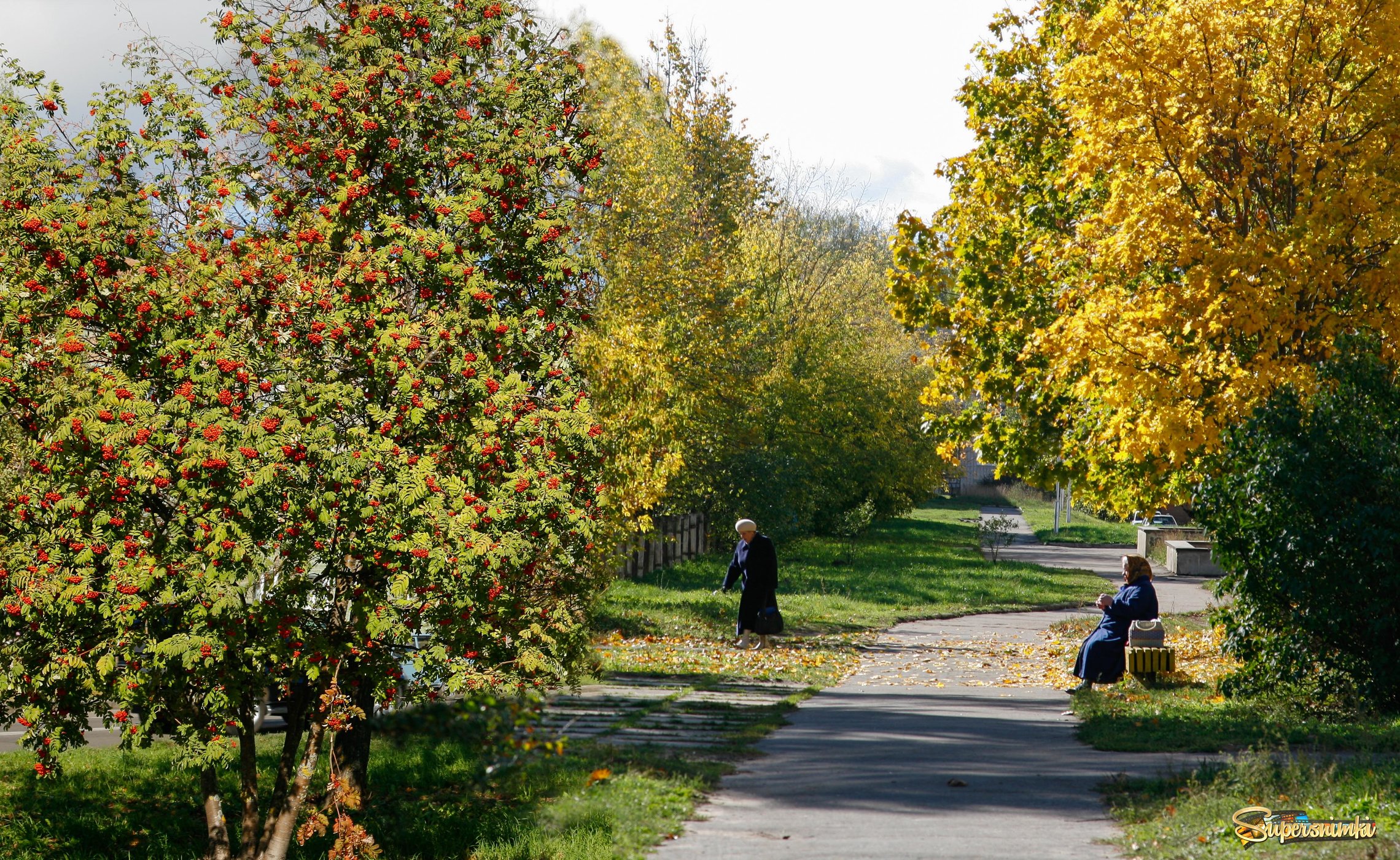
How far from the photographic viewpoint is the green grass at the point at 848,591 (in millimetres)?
19031

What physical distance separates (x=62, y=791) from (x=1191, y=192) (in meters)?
12.3

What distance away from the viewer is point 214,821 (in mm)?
7488

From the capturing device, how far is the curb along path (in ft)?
20.9

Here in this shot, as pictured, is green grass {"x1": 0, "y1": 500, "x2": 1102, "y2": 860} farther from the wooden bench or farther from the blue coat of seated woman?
the wooden bench

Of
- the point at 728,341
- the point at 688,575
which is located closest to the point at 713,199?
the point at 728,341

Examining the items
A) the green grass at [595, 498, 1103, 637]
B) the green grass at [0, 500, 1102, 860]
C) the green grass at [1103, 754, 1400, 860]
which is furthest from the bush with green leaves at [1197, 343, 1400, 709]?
the green grass at [595, 498, 1103, 637]

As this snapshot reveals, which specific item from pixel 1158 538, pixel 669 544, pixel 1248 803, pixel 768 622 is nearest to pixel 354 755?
pixel 1248 803

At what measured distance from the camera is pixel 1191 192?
45.0 ft

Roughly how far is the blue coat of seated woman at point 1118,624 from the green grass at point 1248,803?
15.3ft

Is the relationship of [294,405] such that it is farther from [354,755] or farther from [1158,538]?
[1158,538]

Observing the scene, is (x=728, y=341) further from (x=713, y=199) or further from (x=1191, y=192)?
(x=1191, y=192)

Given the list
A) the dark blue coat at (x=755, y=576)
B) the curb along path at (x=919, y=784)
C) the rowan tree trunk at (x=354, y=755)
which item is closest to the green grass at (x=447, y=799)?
the rowan tree trunk at (x=354, y=755)

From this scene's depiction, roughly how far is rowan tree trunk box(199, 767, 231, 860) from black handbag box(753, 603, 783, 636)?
8.94 meters

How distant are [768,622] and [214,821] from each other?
906 centimetres
